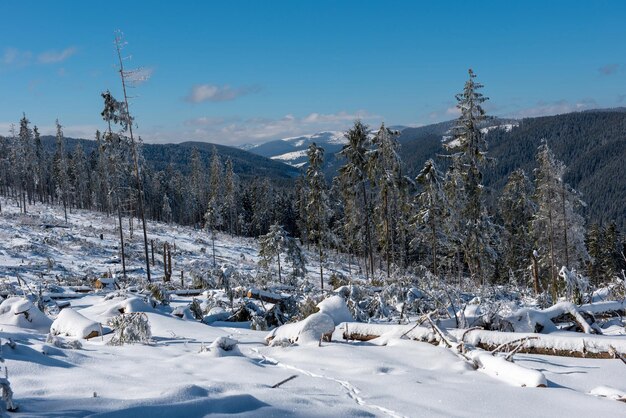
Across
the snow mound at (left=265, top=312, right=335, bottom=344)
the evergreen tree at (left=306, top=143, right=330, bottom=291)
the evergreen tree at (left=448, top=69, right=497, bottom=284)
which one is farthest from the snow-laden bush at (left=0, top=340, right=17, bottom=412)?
the evergreen tree at (left=306, top=143, right=330, bottom=291)

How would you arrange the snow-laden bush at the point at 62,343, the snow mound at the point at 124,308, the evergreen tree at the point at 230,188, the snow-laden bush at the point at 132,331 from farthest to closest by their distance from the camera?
the evergreen tree at the point at 230,188
the snow mound at the point at 124,308
the snow-laden bush at the point at 132,331
the snow-laden bush at the point at 62,343

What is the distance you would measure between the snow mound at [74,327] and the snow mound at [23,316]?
0.49 meters

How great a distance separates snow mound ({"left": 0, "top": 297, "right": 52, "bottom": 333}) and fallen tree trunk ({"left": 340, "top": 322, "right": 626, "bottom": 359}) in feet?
16.8

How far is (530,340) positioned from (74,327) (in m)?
6.27

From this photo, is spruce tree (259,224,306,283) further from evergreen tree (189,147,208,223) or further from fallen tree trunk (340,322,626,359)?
evergreen tree (189,147,208,223)

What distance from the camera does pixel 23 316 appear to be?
23.7 feet

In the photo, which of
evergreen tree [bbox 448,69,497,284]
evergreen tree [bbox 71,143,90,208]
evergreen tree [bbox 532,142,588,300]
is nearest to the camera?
evergreen tree [bbox 448,69,497,284]

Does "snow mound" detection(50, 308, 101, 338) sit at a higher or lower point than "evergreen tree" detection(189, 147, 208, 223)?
lower

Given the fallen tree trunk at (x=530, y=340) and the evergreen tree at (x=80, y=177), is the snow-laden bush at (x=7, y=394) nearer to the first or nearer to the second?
the fallen tree trunk at (x=530, y=340)

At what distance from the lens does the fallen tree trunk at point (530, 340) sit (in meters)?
5.18

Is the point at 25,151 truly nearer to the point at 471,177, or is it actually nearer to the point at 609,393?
the point at 471,177

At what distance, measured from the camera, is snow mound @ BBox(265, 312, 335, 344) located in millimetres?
5965

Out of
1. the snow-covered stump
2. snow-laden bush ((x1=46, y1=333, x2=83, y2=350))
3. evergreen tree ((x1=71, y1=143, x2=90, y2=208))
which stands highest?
evergreen tree ((x1=71, y1=143, x2=90, y2=208))

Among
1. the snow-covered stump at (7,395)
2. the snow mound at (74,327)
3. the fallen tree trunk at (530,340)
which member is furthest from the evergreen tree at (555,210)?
the snow-covered stump at (7,395)
